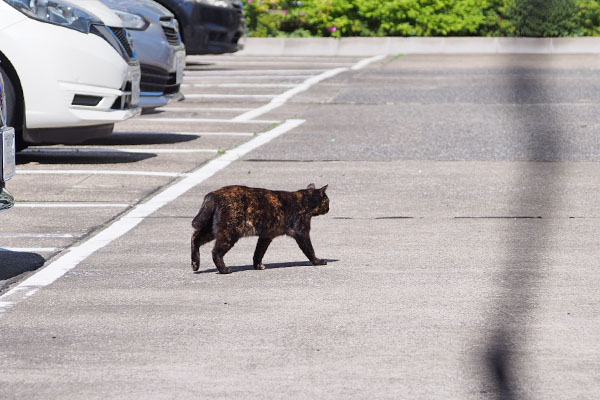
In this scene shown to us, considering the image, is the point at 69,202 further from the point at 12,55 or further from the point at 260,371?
the point at 260,371

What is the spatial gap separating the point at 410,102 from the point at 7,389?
12.7 m

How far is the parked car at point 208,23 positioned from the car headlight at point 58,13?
10.2 meters

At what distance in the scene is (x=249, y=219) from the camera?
6.79m

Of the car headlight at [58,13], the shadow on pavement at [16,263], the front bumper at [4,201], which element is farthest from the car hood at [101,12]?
the front bumper at [4,201]

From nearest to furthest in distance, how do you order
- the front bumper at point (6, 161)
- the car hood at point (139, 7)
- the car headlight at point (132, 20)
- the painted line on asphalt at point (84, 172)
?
the front bumper at point (6, 161) < the painted line on asphalt at point (84, 172) < the car headlight at point (132, 20) < the car hood at point (139, 7)

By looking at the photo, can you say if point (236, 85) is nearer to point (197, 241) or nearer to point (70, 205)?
point (70, 205)

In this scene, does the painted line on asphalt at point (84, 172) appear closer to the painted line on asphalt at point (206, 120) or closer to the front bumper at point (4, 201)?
the front bumper at point (4, 201)

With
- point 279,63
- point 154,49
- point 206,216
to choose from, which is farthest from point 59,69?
point 279,63

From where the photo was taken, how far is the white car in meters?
10.5

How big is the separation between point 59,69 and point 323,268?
444 cm

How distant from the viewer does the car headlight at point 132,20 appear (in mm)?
13367

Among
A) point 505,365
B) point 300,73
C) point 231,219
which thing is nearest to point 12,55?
point 231,219

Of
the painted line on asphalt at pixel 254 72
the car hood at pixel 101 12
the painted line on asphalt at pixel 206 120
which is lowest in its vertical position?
the painted line on asphalt at pixel 254 72

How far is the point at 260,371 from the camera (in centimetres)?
492
